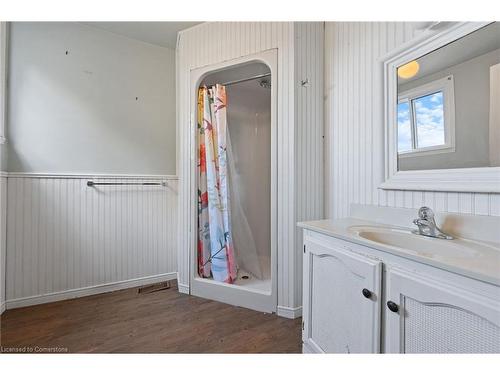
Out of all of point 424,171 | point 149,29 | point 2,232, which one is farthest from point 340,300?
point 149,29

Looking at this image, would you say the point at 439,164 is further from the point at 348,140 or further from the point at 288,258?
the point at 288,258

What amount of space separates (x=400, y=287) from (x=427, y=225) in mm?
399

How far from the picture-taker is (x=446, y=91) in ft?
3.48

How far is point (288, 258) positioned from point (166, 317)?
98 cm

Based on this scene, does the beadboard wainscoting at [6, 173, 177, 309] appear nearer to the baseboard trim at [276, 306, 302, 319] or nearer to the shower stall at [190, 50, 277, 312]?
the shower stall at [190, 50, 277, 312]

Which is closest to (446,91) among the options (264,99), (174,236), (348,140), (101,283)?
(348,140)

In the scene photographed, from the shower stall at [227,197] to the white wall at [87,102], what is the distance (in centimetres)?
58

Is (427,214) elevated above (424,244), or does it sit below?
above

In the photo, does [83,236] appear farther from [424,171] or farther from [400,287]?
[424,171]

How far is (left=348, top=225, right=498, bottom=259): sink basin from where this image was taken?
Result: 794mm

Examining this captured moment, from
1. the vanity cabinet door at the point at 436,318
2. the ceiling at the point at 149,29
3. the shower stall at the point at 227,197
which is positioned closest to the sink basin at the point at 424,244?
the vanity cabinet door at the point at 436,318

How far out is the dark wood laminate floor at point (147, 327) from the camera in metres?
1.37

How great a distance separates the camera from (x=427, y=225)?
3.31 feet

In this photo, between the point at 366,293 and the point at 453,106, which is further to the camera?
the point at 453,106
